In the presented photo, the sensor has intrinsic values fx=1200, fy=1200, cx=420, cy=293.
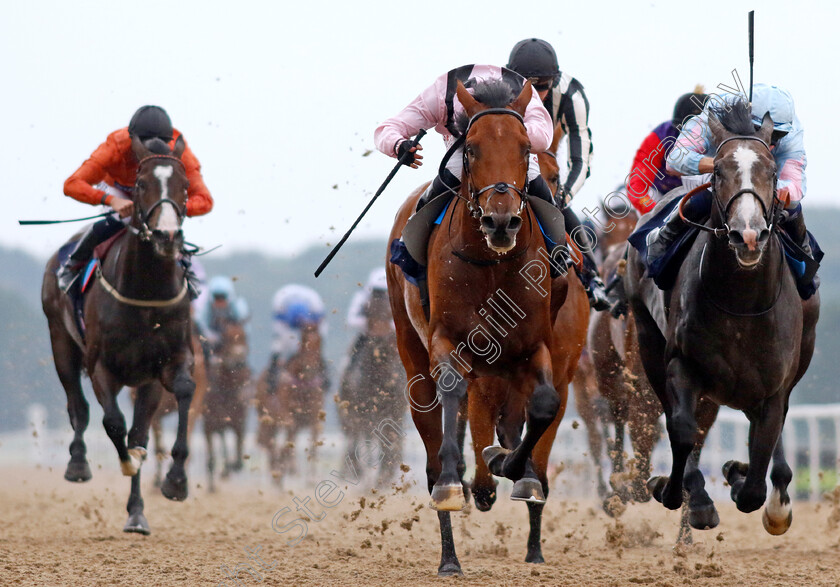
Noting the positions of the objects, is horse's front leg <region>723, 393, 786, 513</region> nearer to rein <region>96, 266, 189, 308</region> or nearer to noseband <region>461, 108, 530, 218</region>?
noseband <region>461, 108, 530, 218</region>

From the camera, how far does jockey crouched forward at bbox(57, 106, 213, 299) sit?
755cm

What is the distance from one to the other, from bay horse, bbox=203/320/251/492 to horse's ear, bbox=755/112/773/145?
9.12m

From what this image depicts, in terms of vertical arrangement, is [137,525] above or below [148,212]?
below

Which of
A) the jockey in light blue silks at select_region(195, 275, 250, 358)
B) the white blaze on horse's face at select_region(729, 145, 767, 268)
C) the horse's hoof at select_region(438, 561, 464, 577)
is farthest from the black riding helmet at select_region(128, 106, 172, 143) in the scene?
the jockey in light blue silks at select_region(195, 275, 250, 358)

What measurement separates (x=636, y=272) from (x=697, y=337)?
3.99 feet

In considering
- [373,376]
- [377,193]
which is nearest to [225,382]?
[373,376]

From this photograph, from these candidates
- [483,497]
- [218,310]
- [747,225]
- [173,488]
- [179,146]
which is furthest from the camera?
[218,310]

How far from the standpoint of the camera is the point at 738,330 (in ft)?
17.0

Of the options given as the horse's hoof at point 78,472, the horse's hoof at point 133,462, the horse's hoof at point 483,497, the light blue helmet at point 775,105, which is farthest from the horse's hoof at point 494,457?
the horse's hoof at point 78,472

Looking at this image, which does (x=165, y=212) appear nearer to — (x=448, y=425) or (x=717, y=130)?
(x=448, y=425)

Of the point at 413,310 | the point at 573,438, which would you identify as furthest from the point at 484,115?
the point at 573,438

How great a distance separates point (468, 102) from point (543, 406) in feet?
4.46

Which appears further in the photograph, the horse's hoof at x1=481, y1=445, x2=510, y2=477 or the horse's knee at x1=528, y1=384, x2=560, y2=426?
the horse's hoof at x1=481, y1=445, x2=510, y2=477

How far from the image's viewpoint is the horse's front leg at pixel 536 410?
17.0 ft
